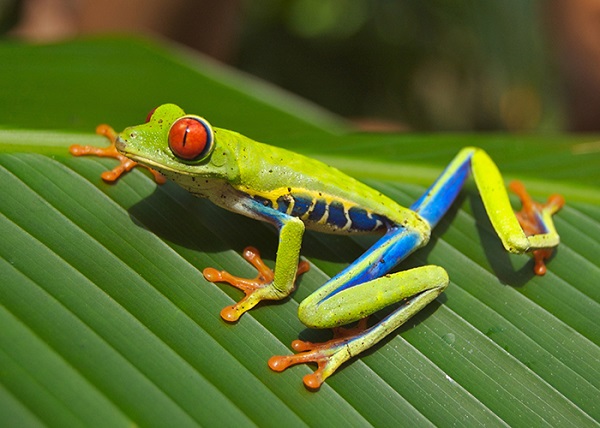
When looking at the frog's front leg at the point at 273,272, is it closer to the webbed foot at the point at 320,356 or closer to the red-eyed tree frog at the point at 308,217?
the red-eyed tree frog at the point at 308,217

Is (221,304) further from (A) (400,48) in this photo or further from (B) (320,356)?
(A) (400,48)

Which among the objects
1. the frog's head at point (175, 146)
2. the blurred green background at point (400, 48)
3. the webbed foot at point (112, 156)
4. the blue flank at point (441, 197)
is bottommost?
the blurred green background at point (400, 48)

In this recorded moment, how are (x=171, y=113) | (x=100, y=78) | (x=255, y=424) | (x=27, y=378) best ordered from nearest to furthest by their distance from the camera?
(x=27, y=378)
(x=255, y=424)
(x=171, y=113)
(x=100, y=78)

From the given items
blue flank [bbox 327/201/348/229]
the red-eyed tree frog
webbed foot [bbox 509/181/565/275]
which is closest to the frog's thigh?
the red-eyed tree frog

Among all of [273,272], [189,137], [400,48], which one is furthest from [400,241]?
[400,48]

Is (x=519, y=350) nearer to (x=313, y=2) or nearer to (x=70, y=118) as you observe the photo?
(x=70, y=118)

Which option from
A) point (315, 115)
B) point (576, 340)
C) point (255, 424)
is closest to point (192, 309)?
point (255, 424)

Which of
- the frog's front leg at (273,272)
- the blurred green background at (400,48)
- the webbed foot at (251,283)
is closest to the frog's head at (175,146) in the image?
the frog's front leg at (273,272)

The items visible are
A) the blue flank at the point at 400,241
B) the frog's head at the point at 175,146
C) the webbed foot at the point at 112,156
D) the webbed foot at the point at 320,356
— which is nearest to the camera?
the webbed foot at the point at 320,356
